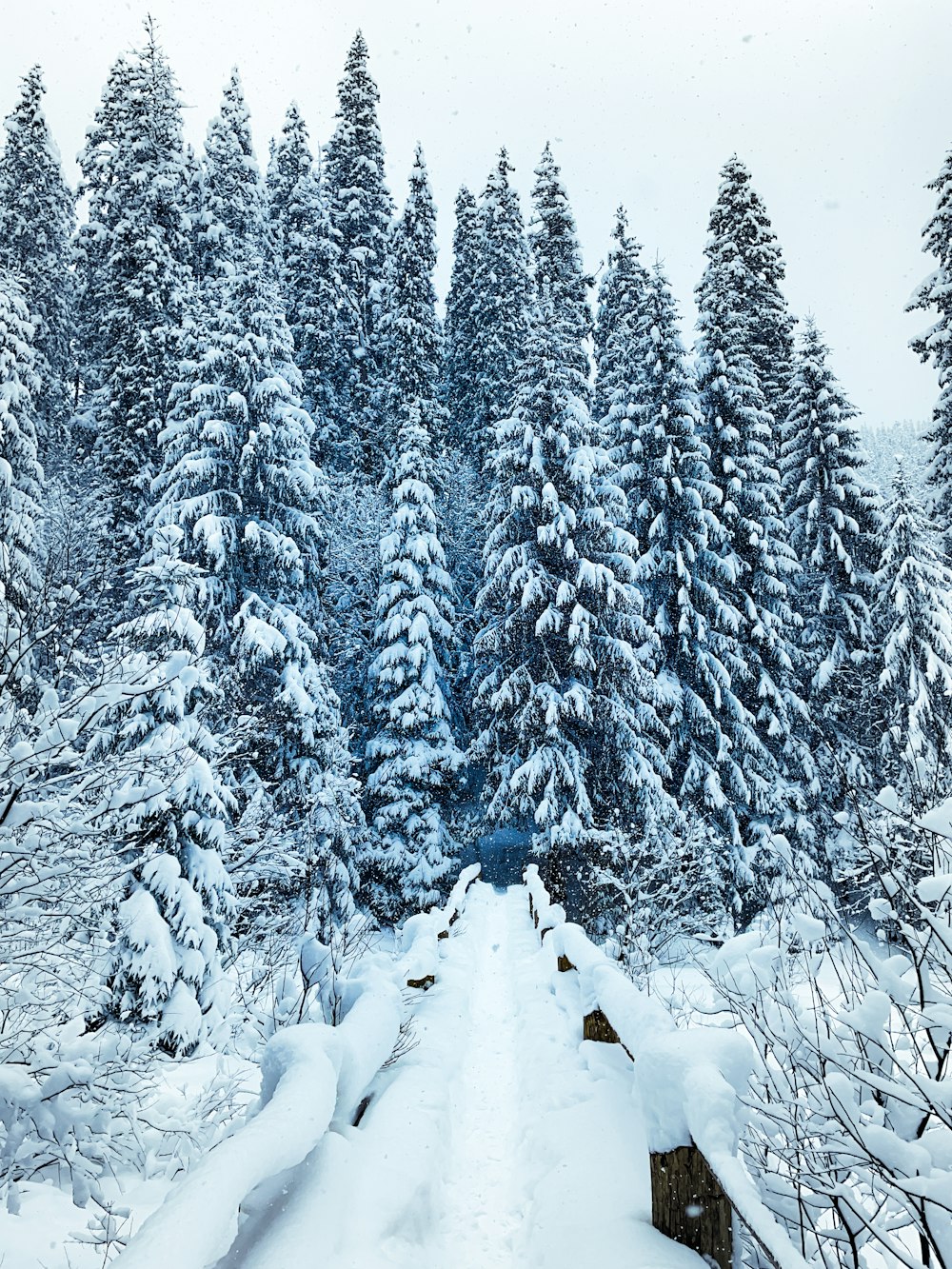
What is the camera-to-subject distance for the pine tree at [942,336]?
50.8 feet

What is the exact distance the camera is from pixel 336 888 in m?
15.4

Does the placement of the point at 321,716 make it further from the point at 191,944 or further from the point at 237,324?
the point at 237,324

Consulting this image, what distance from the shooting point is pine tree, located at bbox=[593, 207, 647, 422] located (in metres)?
22.0

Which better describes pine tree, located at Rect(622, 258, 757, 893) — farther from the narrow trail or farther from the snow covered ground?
the snow covered ground

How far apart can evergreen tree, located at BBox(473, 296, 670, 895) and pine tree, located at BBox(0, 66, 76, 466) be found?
53.7 ft

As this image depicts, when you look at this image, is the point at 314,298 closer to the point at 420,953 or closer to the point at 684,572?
the point at 684,572

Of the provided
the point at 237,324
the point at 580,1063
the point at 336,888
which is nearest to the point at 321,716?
the point at 336,888

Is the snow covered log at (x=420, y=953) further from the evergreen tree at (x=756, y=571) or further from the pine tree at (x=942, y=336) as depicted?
the pine tree at (x=942, y=336)

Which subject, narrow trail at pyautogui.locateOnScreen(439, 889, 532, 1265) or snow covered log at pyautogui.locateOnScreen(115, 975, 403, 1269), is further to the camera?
narrow trail at pyautogui.locateOnScreen(439, 889, 532, 1265)

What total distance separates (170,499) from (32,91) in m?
23.9

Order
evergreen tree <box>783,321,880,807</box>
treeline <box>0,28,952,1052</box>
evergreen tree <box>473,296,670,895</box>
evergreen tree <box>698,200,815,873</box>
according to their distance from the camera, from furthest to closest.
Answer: evergreen tree <box>783,321,880,807</box>, evergreen tree <box>698,200,815,873</box>, evergreen tree <box>473,296,670,895</box>, treeline <box>0,28,952,1052</box>

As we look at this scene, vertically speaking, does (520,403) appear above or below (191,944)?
above

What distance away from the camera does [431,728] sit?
66.2 feet

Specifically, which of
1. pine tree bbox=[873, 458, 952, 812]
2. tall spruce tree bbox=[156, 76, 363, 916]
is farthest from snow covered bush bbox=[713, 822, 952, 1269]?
pine tree bbox=[873, 458, 952, 812]
